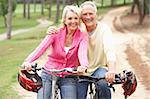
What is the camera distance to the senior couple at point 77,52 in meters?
6.04

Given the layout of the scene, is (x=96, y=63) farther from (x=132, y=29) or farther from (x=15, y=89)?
(x=132, y=29)

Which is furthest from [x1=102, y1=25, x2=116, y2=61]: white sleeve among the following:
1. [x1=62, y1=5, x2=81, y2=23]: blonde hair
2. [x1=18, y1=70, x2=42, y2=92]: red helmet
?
[x1=18, y1=70, x2=42, y2=92]: red helmet

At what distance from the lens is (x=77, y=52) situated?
20.0ft

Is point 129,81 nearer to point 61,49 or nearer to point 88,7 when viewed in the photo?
point 61,49

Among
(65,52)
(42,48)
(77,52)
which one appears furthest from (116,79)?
(42,48)

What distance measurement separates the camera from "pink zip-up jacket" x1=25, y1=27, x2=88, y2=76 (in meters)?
6.11

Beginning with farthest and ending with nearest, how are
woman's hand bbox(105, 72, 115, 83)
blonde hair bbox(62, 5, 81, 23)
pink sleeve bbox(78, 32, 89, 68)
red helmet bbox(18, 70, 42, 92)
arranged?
red helmet bbox(18, 70, 42, 92), blonde hair bbox(62, 5, 81, 23), pink sleeve bbox(78, 32, 89, 68), woman's hand bbox(105, 72, 115, 83)

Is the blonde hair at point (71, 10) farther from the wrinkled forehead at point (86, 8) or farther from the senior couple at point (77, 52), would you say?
the wrinkled forehead at point (86, 8)

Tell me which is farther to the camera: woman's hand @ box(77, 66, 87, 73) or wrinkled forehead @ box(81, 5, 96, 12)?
wrinkled forehead @ box(81, 5, 96, 12)

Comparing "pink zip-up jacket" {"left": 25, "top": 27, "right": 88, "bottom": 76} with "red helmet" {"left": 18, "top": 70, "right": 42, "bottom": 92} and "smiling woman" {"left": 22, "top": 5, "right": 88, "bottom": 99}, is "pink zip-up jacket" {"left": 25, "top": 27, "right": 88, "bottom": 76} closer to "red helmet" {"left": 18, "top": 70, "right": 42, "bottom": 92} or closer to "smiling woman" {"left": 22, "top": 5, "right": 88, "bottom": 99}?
"smiling woman" {"left": 22, "top": 5, "right": 88, "bottom": 99}

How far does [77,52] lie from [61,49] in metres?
0.20

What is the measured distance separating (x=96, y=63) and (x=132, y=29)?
133 ft

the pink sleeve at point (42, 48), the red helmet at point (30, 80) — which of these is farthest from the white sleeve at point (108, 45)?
the red helmet at point (30, 80)

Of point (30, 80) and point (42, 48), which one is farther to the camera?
point (30, 80)
